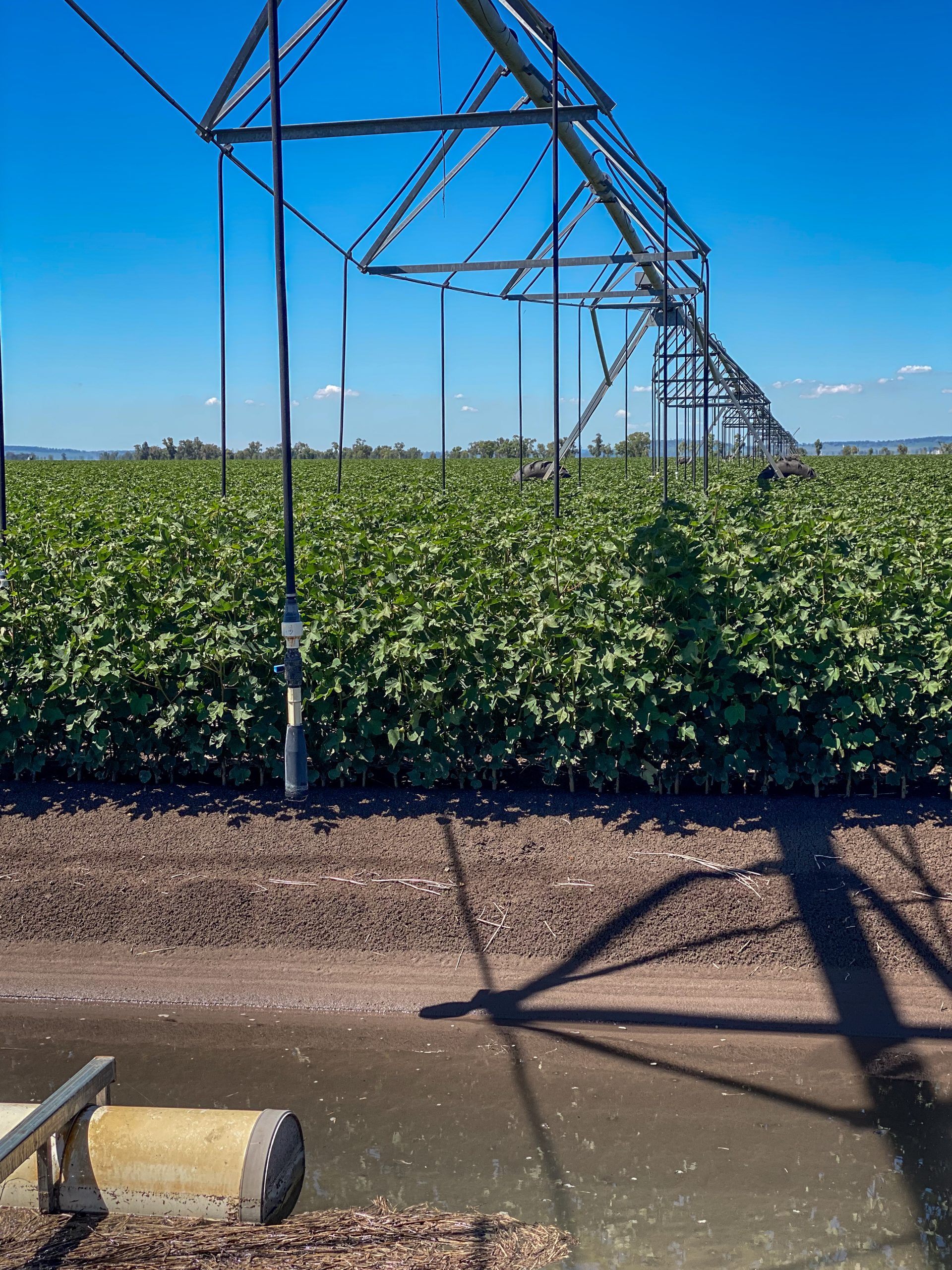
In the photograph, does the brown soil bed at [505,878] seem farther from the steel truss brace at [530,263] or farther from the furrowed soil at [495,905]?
the steel truss brace at [530,263]

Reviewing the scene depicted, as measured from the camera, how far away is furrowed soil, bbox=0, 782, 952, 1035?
5.03m

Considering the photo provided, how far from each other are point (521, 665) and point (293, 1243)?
358 centimetres

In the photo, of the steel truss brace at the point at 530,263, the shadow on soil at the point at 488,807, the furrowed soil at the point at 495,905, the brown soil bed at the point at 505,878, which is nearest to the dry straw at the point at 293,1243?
the furrowed soil at the point at 495,905

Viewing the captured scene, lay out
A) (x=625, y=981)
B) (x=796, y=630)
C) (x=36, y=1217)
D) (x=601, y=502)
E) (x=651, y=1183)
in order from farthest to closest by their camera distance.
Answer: (x=601, y=502) → (x=796, y=630) → (x=625, y=981) → (x=651, y=1183) → (x=36, y=1217)

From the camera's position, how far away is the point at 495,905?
18.2 ft

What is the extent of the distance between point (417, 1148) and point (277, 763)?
3.01 meters

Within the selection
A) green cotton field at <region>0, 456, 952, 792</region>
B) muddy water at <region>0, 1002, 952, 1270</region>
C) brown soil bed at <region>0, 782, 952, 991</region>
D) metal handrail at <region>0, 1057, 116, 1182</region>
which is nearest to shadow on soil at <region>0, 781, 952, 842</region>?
brown soil bed at <region>0, 782, 952, 991</region>

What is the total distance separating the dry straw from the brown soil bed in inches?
75.4

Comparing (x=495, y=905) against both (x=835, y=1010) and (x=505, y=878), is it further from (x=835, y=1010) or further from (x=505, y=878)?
(x=835, y=1010)

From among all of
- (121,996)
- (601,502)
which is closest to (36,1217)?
(121,996)

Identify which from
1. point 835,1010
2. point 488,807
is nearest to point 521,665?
point 488,807

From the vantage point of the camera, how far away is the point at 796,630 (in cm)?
609

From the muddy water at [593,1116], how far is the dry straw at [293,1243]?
12 cm

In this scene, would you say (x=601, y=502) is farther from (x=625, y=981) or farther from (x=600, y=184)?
(x=625, y=981)
